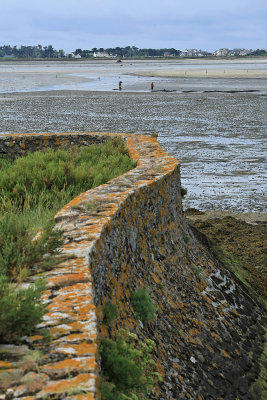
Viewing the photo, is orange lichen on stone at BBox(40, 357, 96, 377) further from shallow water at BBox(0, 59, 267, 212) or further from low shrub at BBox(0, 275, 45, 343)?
shallow water at BBox(0, 59, 267, 212)

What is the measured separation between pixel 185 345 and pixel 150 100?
142ft

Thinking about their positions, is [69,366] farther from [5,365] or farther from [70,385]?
[5,365]

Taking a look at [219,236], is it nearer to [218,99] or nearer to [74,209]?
[74,209]

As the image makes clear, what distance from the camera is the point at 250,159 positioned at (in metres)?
21.1

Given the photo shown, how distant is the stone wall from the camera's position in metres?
2.78

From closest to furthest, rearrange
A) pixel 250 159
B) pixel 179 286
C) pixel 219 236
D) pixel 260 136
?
pixel 179 286
pixel 219 236
pixel 250 159
pixel 260 136

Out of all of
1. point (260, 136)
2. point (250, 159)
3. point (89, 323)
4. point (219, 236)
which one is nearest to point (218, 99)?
point (260, 136)

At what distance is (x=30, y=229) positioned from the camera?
4.57m

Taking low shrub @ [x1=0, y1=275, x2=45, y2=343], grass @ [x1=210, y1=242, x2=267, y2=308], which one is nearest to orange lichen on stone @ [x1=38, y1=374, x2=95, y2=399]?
low shrub @ [x1=0, y1=275, x2=45, y2=343]

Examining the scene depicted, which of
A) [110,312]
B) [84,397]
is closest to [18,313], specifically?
[84,397]

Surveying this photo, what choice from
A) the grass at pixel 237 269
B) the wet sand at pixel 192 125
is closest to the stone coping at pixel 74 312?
the grass at pixel 237 269

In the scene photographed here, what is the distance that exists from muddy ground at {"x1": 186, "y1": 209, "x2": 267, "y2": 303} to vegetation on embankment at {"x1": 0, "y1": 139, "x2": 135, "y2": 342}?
8.37 ft

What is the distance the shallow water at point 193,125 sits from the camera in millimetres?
16844

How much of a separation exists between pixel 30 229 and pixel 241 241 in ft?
25.9
